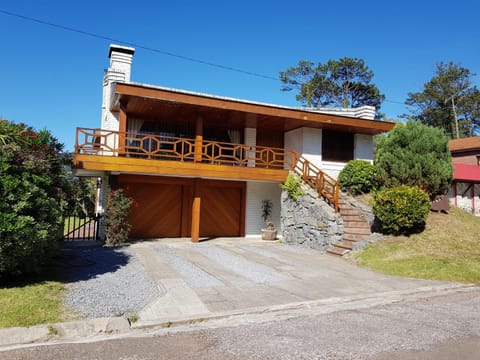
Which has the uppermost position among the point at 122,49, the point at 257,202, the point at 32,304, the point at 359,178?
the point at 122,49

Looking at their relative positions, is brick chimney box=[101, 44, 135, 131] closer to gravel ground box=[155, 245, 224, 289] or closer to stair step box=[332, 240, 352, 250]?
gravel ground box=[155, 245, 224, 289]

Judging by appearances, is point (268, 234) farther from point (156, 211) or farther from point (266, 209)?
point (156, 211)

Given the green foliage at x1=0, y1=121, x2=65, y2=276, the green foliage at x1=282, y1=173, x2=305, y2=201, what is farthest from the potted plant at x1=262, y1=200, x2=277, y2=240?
the green foliage at x1=0, y1=121, x2=65, y2=276

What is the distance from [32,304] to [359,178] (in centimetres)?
1184

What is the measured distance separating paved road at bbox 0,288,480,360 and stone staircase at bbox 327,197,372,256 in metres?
5.61

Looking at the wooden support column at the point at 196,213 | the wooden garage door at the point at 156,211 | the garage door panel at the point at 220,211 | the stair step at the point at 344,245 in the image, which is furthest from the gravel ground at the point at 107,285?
the stair step at the point at 344,245

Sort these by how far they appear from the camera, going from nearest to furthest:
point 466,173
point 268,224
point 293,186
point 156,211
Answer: point 293,186 → point 156,211 → point 268,224 → point 466,173

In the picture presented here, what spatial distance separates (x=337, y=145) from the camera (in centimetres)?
1691

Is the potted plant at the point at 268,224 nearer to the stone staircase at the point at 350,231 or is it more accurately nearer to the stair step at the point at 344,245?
the stone staircase at the point at 350,231

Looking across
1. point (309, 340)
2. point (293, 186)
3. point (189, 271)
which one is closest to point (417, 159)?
point (293, 186)

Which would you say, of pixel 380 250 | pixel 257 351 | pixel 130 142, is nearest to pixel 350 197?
pixel 380 250

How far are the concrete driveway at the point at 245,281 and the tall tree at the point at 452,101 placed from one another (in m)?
37.6

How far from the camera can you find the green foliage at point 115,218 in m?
11.8

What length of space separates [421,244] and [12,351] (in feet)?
33.5
